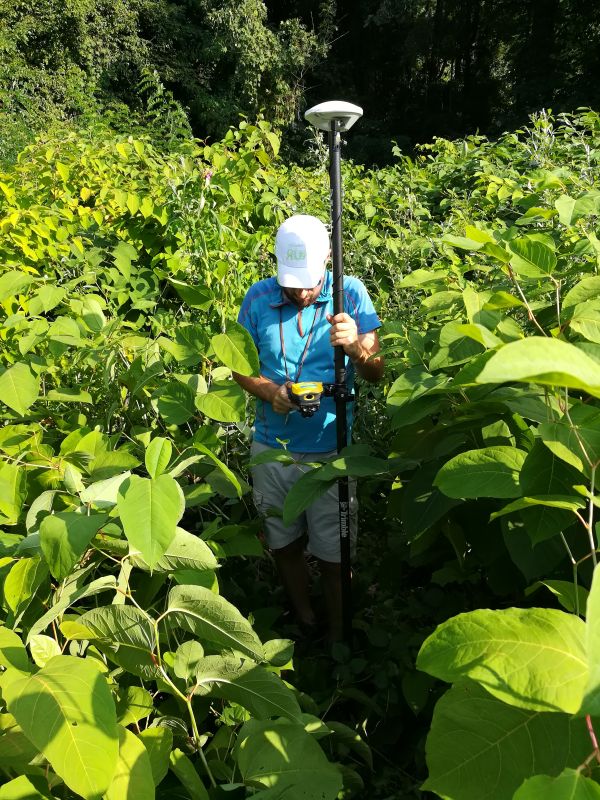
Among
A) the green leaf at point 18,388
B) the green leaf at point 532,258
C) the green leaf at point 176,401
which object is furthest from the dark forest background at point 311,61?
the green leaf at point 532,258

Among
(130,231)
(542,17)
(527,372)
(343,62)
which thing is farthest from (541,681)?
(343,62)

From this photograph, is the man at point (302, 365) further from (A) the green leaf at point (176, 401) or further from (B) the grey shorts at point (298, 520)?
(A) the green leaf at point (176, 401)

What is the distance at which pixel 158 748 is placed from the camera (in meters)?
1.04

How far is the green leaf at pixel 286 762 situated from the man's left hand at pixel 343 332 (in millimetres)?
1260

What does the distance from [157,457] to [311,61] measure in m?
20.6

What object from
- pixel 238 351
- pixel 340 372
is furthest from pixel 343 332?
pixel 238 351

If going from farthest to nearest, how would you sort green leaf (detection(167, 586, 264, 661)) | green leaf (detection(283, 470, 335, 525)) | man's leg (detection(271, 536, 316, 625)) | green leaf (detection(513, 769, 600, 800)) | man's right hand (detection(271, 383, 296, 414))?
man's leg (detection(271, 536, 316, 625)) → man's right hand (detection(271, 383, 296, 414)) → green leaf (detection(283, 470, 335, 525)) → green leaf (detection(167, 586, 264, 661)) → green leaf (detection(513, 769, 600, 800))

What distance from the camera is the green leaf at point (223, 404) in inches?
58.2

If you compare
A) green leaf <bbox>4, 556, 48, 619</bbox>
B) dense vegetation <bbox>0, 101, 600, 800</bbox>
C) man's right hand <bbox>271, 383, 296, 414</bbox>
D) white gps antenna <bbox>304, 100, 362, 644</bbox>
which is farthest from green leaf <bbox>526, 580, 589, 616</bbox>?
man's right hand <bbox>271, 383, 296, 414</bbox>

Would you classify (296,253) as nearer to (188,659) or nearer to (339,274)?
(339,274)

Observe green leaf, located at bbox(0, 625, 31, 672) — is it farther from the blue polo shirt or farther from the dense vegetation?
the blue polo shirt

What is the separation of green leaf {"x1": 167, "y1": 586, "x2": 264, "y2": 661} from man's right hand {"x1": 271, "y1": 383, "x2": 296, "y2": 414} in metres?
1.18

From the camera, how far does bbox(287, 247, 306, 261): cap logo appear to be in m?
2.20

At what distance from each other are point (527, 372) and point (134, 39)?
1938 centimetres
